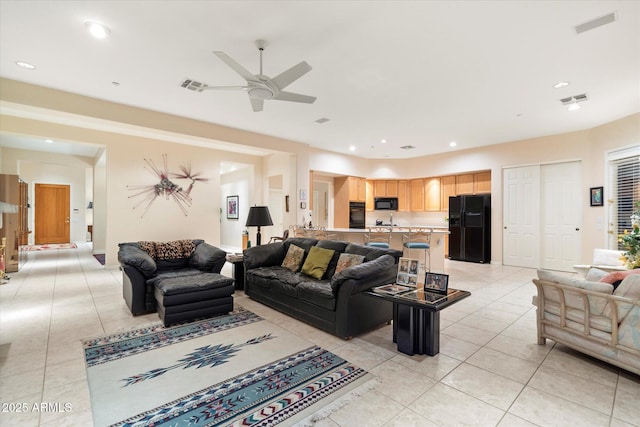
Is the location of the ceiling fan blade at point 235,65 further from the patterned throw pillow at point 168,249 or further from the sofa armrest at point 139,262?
the patterned throw pillow at point 168,249

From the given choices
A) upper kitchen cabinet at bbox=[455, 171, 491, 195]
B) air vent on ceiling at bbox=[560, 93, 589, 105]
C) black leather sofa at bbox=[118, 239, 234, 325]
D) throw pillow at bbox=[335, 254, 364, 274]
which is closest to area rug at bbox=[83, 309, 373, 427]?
black leather sofa at bbox=[118, 239, 234, 325]

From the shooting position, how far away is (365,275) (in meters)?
2.92

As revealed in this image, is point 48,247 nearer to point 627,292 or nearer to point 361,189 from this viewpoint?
point 361,189

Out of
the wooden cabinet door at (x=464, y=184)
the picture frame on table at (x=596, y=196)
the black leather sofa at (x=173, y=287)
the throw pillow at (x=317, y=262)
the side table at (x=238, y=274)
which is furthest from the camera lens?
the wooden cabinet door at (x=464, y=184)

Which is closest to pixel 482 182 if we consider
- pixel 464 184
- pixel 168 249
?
pixel 464 184

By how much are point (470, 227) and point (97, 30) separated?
7.97 meters

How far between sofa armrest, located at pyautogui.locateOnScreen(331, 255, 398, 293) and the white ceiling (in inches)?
89.3

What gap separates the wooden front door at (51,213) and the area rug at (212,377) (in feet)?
35.1

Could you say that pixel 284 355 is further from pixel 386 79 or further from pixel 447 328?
pixel 386 79

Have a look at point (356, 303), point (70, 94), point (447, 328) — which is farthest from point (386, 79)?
point (70, 94)

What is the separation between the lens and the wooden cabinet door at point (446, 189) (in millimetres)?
8312

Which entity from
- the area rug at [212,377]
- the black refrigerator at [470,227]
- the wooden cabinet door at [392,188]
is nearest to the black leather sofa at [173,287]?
the area rug at [212,377]

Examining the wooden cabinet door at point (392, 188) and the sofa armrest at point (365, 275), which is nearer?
the sofa armrest at point (365, 275)

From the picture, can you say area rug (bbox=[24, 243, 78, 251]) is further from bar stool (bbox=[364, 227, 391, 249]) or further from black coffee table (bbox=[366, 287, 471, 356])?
black coffee table (bbox=[366, 287, 471, 356])
